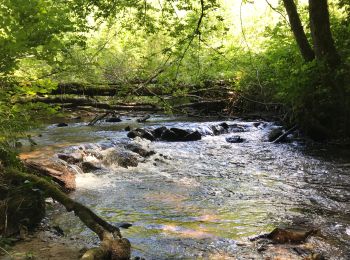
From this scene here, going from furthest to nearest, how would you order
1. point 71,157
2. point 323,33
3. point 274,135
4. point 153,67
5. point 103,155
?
point 274,135, point 323,33, point 103,155, point 71,157, point 153,67

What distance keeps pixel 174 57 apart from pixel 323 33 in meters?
5.01

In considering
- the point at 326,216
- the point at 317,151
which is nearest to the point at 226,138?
the point at 317,151

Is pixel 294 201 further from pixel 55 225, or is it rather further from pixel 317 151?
pixel 317 151

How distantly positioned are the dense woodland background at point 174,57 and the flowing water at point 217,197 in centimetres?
154

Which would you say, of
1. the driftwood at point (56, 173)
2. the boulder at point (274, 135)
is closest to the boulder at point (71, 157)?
the driftwood at point (56, 173)

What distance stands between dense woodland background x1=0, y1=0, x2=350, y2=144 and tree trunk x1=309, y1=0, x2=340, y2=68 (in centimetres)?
3

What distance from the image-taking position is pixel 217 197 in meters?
6.56

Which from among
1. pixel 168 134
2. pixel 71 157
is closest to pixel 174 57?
pixel 71 157

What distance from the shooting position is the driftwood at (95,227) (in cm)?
369

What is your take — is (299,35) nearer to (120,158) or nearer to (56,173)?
(120,158)

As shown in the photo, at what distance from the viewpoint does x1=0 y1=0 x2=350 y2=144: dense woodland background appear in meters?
4.36

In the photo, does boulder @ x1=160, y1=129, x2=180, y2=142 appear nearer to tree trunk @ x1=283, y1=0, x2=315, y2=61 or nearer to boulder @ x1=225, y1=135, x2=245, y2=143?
boulder @ x1=225, y1=135, x2=245, y2=143

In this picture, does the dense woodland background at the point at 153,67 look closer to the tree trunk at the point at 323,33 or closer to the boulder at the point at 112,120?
the tree trunk at the point at 323,33

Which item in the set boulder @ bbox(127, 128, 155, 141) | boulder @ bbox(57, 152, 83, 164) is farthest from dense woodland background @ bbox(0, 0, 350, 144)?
boulder @ bbox(57, 152, 83, 164)
